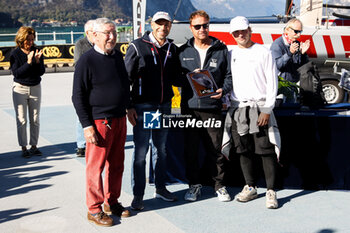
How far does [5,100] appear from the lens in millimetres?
11961

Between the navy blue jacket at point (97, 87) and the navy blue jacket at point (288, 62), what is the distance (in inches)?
94.2

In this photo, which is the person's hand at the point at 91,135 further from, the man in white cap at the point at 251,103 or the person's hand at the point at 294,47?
the person's hand at the point at 294,47

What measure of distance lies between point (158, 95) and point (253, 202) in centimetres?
160

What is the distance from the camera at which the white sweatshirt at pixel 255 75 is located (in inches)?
173

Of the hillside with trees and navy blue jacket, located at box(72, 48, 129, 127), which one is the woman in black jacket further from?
the hillside with trees

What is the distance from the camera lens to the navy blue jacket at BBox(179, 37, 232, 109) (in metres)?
4.56

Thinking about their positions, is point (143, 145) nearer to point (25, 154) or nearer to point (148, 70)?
point (148, 70)

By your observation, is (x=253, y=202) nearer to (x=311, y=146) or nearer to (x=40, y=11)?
(x=311, y=146)

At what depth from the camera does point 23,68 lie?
611 cm

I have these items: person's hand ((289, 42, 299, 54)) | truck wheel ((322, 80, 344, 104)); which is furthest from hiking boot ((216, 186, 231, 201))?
truck wheel ((322, 80, 344, 104))

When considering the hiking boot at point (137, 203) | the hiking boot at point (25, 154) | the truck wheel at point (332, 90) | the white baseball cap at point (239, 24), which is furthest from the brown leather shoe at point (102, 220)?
the truck wheel at point (332, 90)

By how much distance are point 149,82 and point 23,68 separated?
2.58m

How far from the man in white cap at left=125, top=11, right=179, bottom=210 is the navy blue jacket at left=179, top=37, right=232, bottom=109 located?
116 mm

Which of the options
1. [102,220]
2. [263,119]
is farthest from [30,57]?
[263,119]
